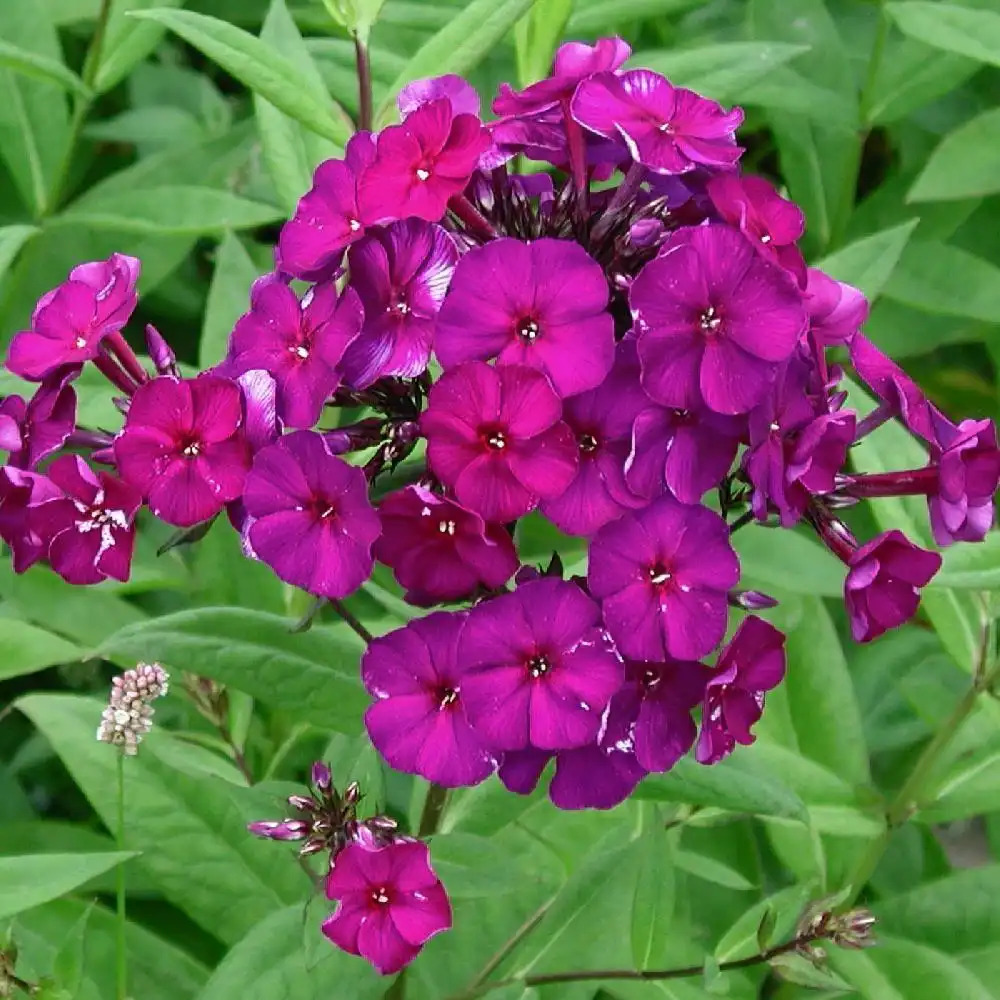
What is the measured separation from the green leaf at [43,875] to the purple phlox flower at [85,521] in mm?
269

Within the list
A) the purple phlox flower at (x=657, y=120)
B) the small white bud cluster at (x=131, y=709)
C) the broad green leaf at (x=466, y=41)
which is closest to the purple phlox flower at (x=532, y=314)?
the purple phlox flower at (x=657, y=120)

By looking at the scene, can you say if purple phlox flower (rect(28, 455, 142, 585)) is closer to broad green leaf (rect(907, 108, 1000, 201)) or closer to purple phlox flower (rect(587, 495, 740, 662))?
purple phlox flower (rect(587, 495, 740, 662))

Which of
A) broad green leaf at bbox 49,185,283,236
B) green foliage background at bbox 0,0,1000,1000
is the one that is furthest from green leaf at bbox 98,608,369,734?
broad green leaf at bbox 49,185,283,236

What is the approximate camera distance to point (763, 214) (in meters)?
1.03

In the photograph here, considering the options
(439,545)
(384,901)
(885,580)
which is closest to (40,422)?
(439,545)

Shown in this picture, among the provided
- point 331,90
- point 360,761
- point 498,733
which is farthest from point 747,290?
point 331,90

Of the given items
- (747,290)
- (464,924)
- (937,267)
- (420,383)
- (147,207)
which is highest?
(747,290)

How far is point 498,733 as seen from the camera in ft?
3.22

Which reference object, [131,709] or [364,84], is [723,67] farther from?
[131,709]

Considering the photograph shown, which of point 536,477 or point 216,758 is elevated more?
point 536,477

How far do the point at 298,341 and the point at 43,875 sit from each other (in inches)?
21.5

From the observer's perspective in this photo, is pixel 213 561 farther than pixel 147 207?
No

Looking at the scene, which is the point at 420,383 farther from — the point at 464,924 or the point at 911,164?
the point at 911,164

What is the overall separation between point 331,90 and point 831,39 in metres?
0.84
